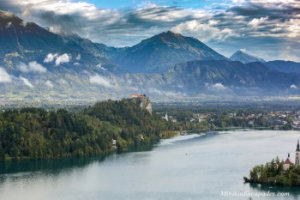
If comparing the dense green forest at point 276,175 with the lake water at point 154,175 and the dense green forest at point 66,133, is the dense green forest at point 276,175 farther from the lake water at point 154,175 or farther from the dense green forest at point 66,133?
the dense green forest at point 66,133

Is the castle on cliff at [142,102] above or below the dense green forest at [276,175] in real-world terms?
above

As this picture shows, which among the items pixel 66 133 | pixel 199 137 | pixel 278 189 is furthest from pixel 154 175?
pixel 199 137

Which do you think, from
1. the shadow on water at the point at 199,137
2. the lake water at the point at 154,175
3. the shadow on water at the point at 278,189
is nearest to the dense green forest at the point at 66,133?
the lake water at the point at 154,175

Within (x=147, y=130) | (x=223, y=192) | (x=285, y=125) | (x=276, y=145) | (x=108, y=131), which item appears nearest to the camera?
(x=223, y=192)

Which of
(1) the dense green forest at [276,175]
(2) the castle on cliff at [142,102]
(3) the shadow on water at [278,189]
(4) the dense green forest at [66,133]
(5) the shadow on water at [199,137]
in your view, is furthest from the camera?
(2) the castle on cliff at [142,102]

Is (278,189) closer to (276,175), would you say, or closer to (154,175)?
(276,175)

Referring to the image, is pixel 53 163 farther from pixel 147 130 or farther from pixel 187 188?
pixel 147 130

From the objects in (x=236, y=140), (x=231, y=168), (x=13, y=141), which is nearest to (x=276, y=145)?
(x=236, y=140)
